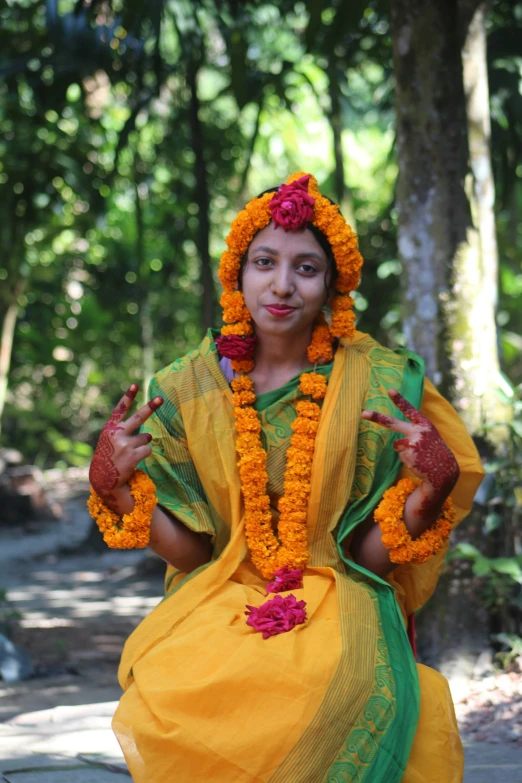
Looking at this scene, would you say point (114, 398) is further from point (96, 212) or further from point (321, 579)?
point (321, 579)

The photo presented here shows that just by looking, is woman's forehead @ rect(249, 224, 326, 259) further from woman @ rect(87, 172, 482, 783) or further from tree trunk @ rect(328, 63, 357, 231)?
tree trunk @ rect(328, 63, 357, 231)

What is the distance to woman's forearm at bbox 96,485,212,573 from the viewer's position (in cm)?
267

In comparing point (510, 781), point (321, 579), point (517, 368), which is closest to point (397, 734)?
point (321, 579)

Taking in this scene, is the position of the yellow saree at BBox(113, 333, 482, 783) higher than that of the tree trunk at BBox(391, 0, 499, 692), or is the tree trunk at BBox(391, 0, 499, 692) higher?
the tree trunk at BBox(391, 0, 499, 692)

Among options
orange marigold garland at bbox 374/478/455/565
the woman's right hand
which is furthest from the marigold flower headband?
orange marigold garland at bbox 374/478/455/565

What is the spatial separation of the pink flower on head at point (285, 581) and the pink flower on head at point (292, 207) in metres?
1.00

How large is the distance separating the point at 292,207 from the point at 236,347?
0.46 m

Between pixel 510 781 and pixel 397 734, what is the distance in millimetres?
952

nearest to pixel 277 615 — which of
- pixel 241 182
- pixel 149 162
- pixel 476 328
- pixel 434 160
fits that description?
pixel 476 328

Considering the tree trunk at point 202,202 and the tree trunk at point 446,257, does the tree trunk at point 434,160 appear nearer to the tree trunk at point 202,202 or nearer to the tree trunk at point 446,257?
the tree trunk at point 446,257

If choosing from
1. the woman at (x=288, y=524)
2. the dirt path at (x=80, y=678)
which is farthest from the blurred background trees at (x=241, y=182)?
the woman at (x=288, y=524)

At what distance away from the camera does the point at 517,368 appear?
12.4 metres

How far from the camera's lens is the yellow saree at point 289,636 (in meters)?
2.16

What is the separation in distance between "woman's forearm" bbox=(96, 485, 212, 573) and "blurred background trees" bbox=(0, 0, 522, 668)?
155 cm
